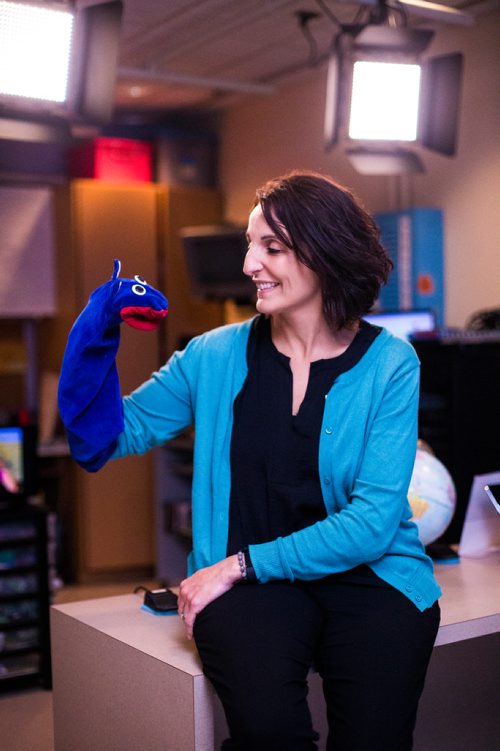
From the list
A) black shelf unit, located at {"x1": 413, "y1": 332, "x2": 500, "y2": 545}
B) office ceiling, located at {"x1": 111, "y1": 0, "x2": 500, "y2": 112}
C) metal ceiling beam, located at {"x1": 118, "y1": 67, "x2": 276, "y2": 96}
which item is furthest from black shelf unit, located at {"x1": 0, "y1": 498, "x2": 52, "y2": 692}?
metal ceiling beam, located at {"x1": 118, "y1": 67, "x2": 276, "y2": 96}

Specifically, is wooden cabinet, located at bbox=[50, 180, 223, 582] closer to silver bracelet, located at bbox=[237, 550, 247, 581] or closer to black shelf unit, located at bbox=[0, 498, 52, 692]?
black shelf unit, located at bbox=[0, 498, 52, 692]

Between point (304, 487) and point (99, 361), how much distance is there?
0.46m

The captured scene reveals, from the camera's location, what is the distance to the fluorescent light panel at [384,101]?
328 cm

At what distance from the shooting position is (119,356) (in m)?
5.26

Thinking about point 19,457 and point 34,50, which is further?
point 19,457

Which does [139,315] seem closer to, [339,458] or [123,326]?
[339,458]

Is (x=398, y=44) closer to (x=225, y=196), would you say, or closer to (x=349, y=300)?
(x=349, y=300)

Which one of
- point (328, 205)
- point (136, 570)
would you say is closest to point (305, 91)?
point (136, 570)

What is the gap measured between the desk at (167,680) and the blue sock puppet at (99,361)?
0.40 m

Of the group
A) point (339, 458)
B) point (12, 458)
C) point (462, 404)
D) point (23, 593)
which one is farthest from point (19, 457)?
point (339, 458)

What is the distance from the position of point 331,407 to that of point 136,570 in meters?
3.82

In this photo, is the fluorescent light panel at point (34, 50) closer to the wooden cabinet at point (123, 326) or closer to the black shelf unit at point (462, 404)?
the black shelf unit at point (462, 404)

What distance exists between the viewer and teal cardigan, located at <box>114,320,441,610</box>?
1724 millimetres

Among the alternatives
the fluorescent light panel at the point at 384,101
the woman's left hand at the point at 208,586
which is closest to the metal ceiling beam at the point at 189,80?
the fluorescent light panel at the point at 384,101
